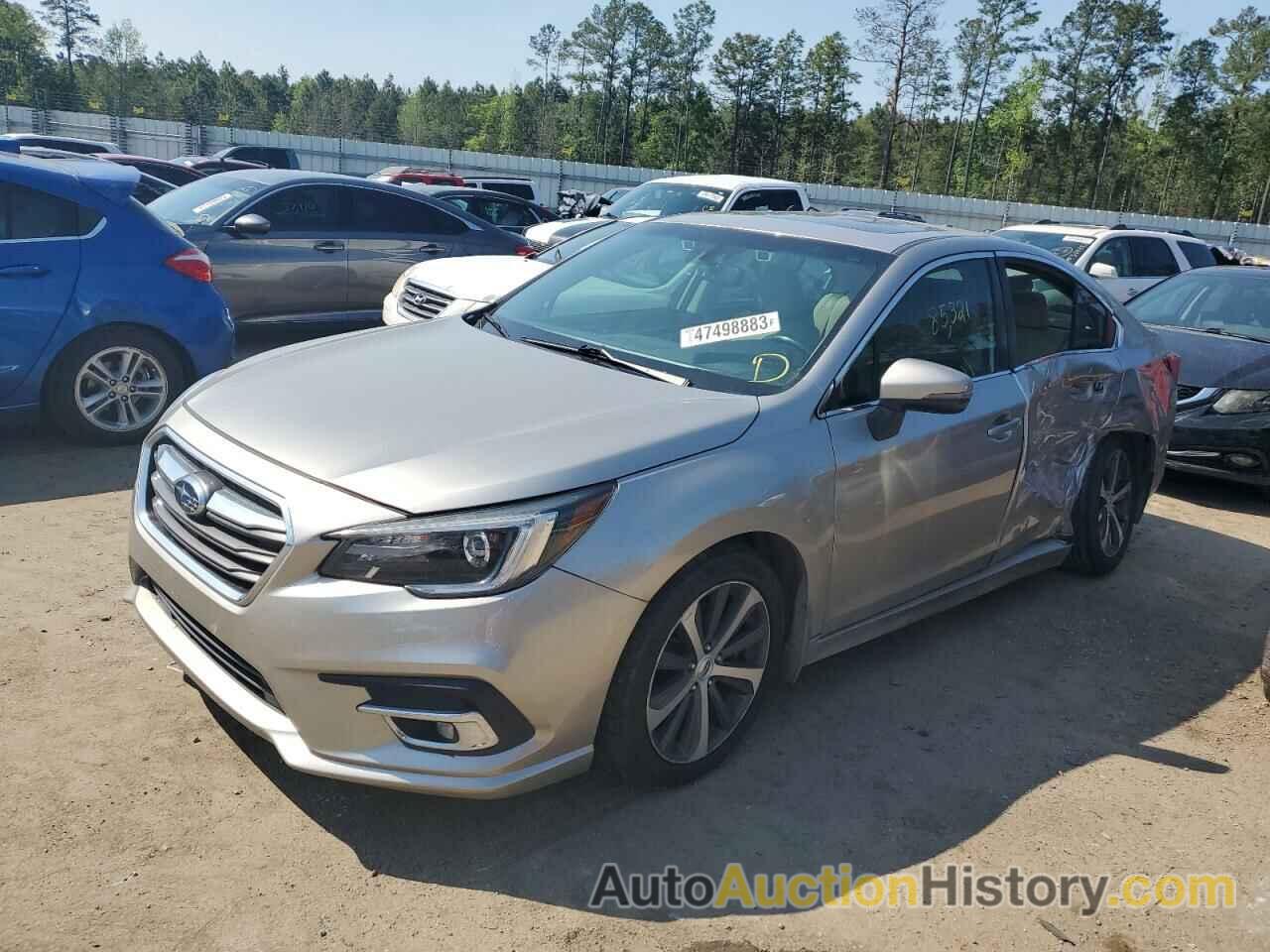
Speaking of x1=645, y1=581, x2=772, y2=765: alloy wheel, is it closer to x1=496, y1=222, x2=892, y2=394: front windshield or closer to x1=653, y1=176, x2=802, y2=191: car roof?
x1=496, y1=222, x2=892, y2=394: front windshield

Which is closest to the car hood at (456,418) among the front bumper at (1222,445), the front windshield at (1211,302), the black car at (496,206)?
the front bumper at (1222,445)

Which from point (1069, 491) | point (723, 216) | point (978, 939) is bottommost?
point (978, 939)

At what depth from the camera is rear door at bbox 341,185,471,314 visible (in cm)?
991

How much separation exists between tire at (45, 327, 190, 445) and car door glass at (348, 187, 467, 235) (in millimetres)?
3672

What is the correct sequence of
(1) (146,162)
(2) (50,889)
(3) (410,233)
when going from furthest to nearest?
1. (1) (146,162)
2. (3) (410,233)
3. (2) (50,889)

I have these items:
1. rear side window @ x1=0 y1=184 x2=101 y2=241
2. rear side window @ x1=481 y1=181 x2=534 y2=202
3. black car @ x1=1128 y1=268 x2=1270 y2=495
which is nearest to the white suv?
black car @ x1=1128 y1=268 x2=1270 y2=495

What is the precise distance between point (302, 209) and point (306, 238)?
0.28 metres

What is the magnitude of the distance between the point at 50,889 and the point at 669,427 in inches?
80.3

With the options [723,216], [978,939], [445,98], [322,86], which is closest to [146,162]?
[723,216]

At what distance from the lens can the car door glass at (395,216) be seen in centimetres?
996

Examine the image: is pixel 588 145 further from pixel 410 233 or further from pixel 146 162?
pixel 410 233

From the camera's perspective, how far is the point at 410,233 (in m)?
10.3

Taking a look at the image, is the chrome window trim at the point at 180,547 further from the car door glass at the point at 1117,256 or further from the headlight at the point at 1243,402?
the car door glass at the point at 1117,256

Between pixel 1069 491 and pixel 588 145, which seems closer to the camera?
pixel 1069 491
